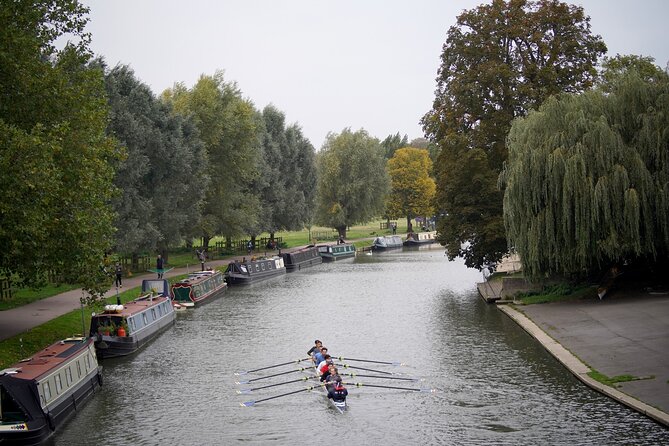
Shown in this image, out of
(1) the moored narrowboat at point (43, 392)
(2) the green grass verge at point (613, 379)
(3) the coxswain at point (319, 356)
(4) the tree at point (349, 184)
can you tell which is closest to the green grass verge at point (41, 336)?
(1) the moored narrowboat at point (43, 392)

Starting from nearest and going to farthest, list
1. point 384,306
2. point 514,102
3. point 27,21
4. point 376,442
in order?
point 376,442
point 27,21
point 384,306
point 514,102

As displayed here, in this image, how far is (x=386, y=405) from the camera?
2734cm

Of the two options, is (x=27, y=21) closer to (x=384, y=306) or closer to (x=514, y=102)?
(x=384, y=306)

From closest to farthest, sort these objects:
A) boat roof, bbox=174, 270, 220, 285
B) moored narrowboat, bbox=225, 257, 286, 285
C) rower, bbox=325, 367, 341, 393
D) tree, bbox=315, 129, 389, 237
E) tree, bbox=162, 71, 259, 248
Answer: rower, bbox=325, 367, 341, 393
boat roof, bbox=174, 270, 220, 285
moored narrowboat, bbox=225, 257, 286, 285
tree, bbox=162, 71, 259, 248
tree, bbox=315, 129, 389, 237

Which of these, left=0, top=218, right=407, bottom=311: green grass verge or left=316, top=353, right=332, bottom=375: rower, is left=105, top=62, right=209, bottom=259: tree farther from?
left=316, top=353, right=332, bottom=375: rower

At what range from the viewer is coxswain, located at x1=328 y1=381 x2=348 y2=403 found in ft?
88.4

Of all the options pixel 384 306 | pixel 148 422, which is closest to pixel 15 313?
pixel 148 422

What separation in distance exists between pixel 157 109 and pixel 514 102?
94.8 ft

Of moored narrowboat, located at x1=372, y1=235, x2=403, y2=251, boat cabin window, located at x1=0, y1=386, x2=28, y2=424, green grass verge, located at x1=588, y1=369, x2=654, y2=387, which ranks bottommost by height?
green grass verge, located at x1=588, y1=369, x2=654, y2=387

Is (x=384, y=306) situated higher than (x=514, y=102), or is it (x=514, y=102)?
(x=514, y=102)

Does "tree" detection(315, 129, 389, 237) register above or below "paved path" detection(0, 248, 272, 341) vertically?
above

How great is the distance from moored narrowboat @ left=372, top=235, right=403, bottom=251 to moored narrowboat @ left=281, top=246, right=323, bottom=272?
18899 mm

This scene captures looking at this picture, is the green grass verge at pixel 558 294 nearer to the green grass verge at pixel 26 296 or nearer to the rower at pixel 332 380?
the rower at pixel 332 380

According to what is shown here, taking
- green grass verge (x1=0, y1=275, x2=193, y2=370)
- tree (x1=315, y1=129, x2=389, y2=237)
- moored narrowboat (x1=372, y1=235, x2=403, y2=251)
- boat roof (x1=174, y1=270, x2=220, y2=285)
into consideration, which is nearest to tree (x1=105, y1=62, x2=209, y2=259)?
boat roof (x1=174, y1=270, x2=220, y2=285)
